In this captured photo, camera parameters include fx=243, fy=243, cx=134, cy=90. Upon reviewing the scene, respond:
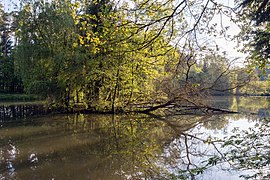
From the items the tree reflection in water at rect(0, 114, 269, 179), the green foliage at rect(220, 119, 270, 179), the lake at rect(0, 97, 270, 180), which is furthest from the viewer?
the tree reflection in water at rect(0, 114, 269, 179)

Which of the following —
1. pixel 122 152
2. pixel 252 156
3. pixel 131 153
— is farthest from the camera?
pixel 122 152

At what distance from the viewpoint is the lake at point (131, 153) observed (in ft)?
15.8

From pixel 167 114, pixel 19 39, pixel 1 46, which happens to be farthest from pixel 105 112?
pixel 1 46

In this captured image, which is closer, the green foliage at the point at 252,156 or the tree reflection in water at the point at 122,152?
the green foliage at the point at 252,156

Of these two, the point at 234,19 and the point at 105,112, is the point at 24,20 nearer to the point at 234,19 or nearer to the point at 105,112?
the point at 105,112

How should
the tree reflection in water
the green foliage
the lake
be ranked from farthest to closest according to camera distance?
the tree reflection in water < the lake < the green foliage

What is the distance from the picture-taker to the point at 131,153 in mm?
6352

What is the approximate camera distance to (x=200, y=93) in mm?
13688

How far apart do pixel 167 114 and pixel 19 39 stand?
10487 millimetres

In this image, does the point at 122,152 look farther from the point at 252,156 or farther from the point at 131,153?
the point at 252,156

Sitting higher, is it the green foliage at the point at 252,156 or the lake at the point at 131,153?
the green foliage at the point at 252,156

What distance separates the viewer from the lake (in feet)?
15.8

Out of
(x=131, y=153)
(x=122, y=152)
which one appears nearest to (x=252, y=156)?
(x=131, y=153)

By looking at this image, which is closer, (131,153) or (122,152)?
(131,153)
